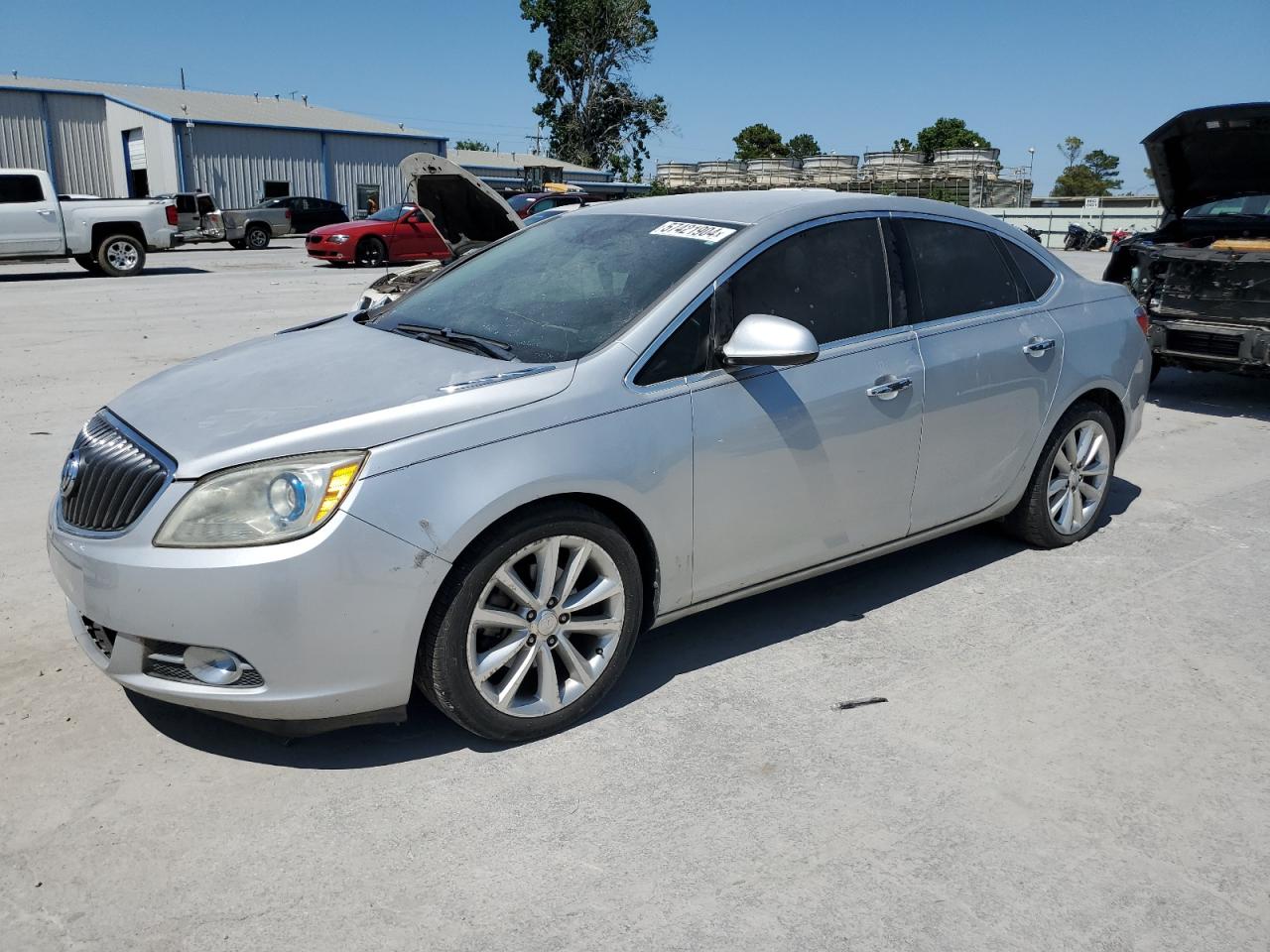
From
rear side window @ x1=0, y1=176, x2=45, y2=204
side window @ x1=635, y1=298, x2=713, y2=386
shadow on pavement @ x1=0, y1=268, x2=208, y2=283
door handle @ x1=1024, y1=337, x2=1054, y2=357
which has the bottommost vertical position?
shadow on pavement @ x1=0, y1=268, x2=208, y2=283

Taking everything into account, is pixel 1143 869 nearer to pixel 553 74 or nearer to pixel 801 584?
pixel 801 584

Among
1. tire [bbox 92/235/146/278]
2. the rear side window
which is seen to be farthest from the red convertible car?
the rear side window

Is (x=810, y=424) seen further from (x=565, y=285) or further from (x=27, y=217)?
(x=27, y=217)

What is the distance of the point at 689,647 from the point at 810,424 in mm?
971

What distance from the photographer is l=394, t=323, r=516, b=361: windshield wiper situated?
358 centimetres

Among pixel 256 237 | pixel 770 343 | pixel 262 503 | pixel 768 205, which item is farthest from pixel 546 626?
pixel 256 237

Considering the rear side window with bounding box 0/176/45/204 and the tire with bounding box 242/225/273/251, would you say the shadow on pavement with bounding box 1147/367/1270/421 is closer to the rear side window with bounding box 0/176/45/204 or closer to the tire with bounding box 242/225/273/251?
the rear side window with bounding box 0/176/45/204

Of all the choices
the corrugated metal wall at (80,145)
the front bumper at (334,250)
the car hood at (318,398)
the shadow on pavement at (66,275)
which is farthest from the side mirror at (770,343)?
the corrugated metal wall at (80,145)

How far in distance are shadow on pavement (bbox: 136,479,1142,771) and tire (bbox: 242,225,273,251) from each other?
30.5 metres

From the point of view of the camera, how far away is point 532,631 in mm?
3248

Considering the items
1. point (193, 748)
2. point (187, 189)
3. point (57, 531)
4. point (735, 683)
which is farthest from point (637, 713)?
point (187, 189)

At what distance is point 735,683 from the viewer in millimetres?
3758

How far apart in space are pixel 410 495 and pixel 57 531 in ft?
Result: 3.88

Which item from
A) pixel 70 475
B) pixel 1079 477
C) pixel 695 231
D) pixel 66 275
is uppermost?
pixel 695 231
